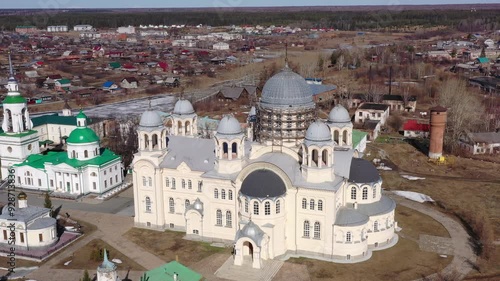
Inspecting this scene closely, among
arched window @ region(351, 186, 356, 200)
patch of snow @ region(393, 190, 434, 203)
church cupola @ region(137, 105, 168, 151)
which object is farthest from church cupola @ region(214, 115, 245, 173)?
patch of snow @ region(393, 190, 434, 203)

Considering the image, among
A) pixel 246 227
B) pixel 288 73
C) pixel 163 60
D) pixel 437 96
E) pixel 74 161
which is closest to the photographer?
pixel 246 227

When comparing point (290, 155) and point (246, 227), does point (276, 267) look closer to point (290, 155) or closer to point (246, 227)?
point (246, 227)

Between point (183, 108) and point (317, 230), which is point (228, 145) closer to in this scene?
point (317, 230)

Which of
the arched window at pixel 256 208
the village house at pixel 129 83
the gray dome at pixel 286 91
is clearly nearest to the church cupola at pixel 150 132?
the gray dome at pixel 286 91

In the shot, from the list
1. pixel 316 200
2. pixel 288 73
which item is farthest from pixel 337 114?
pixel 316 200

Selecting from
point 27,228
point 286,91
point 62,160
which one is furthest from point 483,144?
point 27,228

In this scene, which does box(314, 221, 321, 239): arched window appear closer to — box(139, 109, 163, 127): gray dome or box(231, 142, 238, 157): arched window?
box(231, 142, 238, 157): arched window
